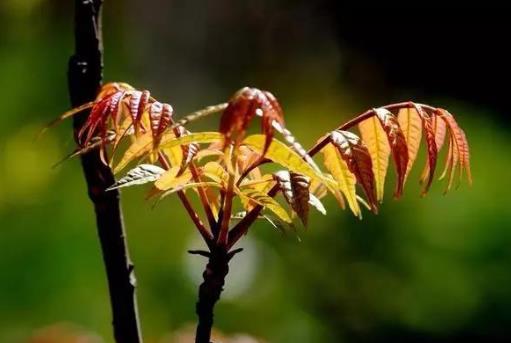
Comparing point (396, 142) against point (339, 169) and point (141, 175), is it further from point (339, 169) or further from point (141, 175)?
point (141, 175)

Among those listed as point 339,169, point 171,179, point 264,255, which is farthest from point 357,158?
point 264,255

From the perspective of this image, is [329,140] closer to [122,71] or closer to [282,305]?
[282,305]

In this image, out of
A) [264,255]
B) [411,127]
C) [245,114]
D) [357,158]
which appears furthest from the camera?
[264,255]

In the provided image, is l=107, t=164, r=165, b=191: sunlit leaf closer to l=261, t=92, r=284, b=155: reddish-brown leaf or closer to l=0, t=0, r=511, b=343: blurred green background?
l=261, t=92, r=284, b=155: reddish-brown leaf

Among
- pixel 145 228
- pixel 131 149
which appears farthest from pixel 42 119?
pixel 131 149

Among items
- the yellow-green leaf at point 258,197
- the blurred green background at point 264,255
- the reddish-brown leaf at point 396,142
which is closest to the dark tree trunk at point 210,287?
the yellow-green leaf at point 258,197

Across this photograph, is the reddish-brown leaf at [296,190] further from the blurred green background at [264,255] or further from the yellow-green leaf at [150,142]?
the blurred green background at [264,255]
